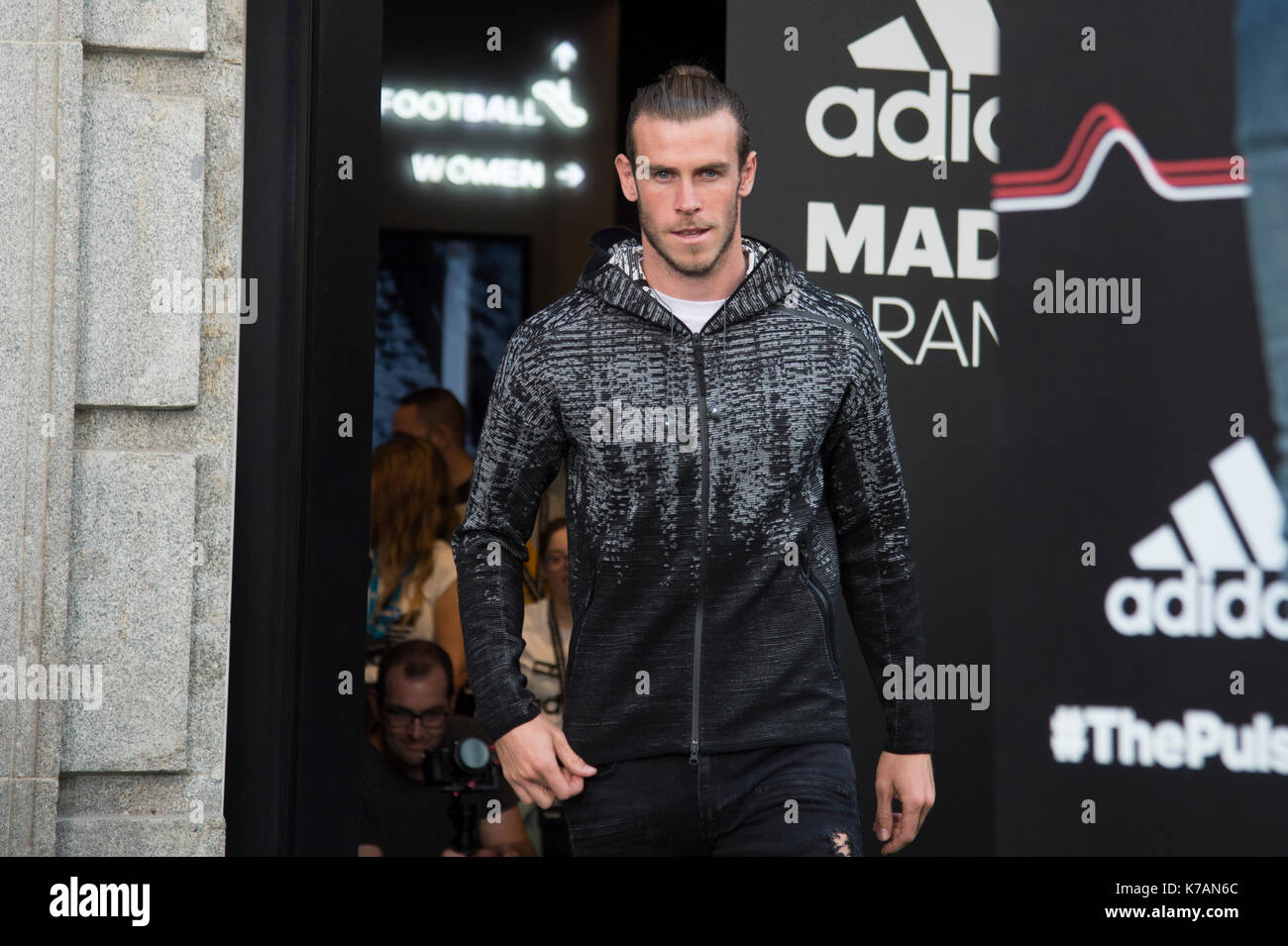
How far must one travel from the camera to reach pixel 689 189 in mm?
3670

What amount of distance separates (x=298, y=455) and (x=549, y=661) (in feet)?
5.09

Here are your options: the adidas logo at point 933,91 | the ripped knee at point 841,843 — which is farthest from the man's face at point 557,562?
the ripped knee at point 841,843

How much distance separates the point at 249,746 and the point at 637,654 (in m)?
1.29

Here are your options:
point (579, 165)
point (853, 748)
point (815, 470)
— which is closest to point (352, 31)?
point (815, 470)

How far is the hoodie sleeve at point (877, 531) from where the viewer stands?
11.9 ft

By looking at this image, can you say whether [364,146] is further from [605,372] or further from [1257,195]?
[1257,195]

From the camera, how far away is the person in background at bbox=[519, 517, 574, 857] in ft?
17.9

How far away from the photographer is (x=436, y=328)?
8.17 metres

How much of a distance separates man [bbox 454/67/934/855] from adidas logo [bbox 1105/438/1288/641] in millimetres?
1342

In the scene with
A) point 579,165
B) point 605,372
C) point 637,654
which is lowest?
point 637,654

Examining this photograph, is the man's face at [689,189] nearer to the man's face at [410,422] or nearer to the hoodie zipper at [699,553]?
the hoodie zipper at [699,553]

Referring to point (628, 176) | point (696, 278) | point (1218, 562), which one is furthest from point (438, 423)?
point (1218, 562)

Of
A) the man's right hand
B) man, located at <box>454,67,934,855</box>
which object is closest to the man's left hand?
man, located at <box>454,67,934,855</box>

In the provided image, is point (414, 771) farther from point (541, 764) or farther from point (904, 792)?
point (904, 792)
